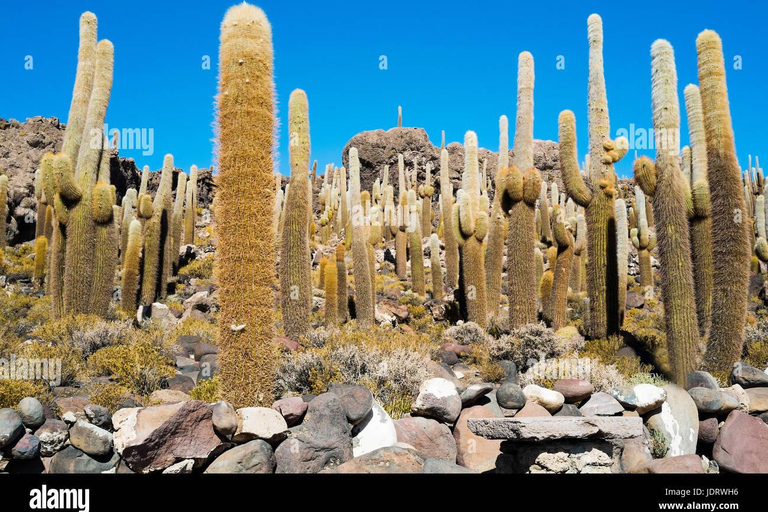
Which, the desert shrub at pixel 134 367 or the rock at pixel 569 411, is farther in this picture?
the desert shrub at pixel 134 367

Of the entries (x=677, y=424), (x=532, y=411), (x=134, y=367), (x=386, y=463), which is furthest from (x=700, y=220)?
(x=134, y=367)

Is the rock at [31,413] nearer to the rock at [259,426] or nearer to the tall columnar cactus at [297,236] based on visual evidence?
the rock at [259,426]

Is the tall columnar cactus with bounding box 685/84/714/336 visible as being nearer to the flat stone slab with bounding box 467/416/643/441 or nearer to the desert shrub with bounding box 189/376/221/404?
the flat stone slab with bounding box 467/416/643/441

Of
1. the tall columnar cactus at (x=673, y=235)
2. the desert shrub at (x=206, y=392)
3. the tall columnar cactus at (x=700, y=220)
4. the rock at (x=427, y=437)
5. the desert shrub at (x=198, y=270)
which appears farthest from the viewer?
the desert shrub at (x=198, y=270)

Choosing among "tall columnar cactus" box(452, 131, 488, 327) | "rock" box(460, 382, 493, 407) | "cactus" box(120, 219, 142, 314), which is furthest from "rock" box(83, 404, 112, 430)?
"cactus" box(120, 219, 142, 314)

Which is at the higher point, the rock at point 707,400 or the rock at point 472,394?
the rock at point 472,394

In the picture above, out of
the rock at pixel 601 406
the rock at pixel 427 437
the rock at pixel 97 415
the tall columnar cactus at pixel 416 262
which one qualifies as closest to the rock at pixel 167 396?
the rock at pixel 97 415

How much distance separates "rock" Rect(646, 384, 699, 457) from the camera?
593cm

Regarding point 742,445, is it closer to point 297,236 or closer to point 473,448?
point 473,448

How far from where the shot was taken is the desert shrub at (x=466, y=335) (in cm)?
1136

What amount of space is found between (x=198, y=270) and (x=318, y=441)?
16.2 meters

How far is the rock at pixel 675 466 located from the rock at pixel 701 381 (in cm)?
232
